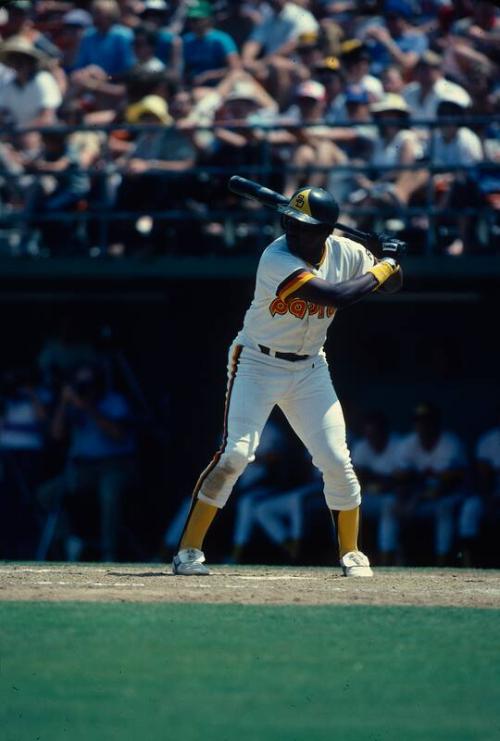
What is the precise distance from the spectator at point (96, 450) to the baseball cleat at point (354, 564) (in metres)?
4.78

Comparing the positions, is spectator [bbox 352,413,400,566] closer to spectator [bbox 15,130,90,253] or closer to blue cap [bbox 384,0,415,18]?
spectator [bbox 15,130,90,253]

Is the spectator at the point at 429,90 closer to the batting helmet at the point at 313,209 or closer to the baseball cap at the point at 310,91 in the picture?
the baseball cap at the point at 310,91

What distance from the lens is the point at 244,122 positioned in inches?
454

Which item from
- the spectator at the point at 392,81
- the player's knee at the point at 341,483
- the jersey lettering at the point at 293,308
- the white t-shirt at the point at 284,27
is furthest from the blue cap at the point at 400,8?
the player's knee at the point at 341,483

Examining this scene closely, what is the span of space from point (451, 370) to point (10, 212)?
379cm

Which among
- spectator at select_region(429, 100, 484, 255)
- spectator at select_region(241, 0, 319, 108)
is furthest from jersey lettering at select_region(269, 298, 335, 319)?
spectator at select_region(241, 0, 319, 108)

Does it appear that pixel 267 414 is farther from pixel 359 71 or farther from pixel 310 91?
pixel 359 71

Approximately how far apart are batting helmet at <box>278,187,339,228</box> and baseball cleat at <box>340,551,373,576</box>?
5.50 feet

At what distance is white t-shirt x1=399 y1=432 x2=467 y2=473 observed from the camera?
37.4 ft

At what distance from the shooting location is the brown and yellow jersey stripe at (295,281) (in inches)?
275

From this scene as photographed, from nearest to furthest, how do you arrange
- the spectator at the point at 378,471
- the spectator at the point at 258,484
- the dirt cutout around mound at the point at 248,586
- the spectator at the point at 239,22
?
the dirt cutout around mound at the point at 248,586 < the spectator at the point at 378,471 < the spectator at the point at 258,484 < the spectator at the point at 239,22

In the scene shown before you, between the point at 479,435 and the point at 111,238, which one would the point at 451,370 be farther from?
the point at 111,238

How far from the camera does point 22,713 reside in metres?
4.84

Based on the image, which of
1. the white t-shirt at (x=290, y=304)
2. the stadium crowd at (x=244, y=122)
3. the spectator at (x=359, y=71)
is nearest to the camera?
the white t-shirt at (x=290, y=304)
